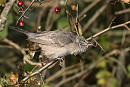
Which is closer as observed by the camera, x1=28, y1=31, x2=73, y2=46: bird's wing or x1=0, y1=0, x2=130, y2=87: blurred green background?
x1=28, y1=31, x2=73, y2=46: bird's wing

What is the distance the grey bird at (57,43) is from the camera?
369 centimetres

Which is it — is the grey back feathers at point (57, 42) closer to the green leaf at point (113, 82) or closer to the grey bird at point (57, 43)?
the grey bird at point (57, 43)

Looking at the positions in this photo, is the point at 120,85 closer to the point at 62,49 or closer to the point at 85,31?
the point at 85,31

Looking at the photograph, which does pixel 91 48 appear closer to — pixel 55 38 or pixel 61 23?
pixel 61 23

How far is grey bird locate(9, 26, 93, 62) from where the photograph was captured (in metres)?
3.69

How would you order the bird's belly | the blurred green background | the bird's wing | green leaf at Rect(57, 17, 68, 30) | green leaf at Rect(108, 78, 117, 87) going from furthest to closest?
green leaf at Rect(108, 78, 117, 87) → the blurred green background → green leaf at Rect(57, 17, 68, 30) → the bird's wing → the bird's belly

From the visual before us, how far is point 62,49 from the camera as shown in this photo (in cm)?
375

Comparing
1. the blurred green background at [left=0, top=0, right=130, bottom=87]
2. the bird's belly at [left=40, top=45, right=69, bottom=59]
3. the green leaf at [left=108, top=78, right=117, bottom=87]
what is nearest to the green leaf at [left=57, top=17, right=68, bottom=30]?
the blurred green background at [left=0, top=0, right=130, bottom=87]

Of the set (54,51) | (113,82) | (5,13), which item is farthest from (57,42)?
(113,82)

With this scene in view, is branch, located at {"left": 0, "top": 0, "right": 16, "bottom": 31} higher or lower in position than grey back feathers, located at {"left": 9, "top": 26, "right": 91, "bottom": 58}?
higher

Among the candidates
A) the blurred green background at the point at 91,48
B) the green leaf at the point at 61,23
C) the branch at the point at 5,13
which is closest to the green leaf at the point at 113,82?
the blurred green background at the point at 91,48

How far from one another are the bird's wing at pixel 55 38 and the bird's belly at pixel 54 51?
83 millimetres

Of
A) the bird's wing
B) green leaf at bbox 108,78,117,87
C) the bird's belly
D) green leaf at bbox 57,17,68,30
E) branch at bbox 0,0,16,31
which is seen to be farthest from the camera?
green leaf at bbox 108,78,117,87

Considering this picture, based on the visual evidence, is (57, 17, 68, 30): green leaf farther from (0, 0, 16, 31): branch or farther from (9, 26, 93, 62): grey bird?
(0, 0, 16, 31): branch
